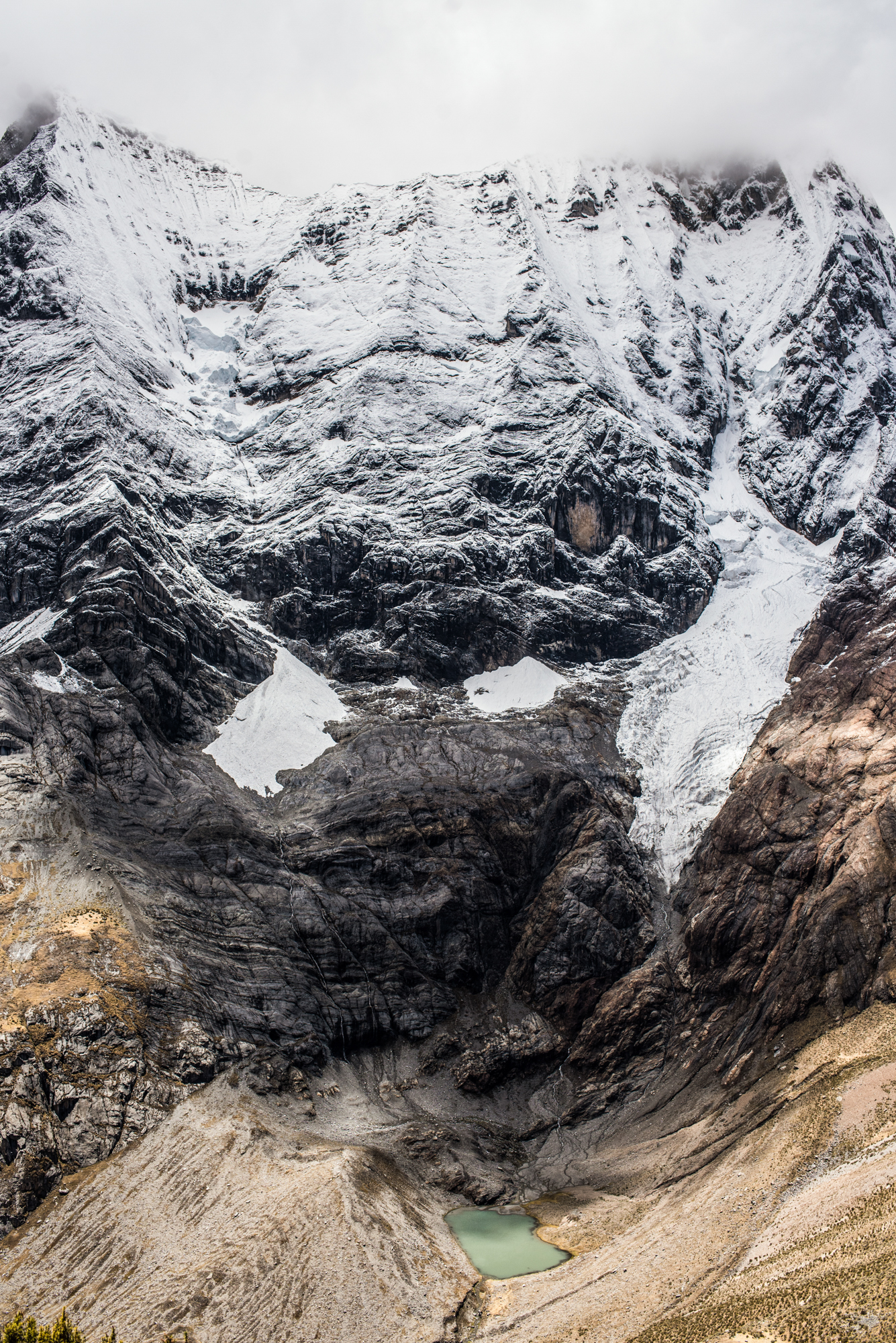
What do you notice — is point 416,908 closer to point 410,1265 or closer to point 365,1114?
point 365,1114

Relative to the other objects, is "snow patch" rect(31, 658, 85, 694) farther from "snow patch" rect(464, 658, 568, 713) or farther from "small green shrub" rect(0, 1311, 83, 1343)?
"small green shrub" rect(0, 1311, 83, 1343)

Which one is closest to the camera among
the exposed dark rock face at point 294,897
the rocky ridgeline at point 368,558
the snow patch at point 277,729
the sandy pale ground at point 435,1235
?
the sandy pale ground at point 435,1235

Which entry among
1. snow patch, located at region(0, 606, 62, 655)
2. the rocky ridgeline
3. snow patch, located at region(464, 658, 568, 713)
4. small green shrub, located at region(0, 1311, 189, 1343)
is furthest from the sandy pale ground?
snow patch, located at region(0, 606, 62, 655)

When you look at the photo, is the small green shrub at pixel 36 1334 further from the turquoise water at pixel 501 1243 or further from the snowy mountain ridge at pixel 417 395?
the snowy mountain ridge at pixel 417 395

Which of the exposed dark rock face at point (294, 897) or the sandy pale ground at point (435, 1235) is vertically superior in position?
the exposed dark rock face at point (294, 897)

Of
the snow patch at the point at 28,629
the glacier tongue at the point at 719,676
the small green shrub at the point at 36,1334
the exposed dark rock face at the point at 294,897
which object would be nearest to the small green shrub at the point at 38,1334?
the small green shrub at the point at 36,1334

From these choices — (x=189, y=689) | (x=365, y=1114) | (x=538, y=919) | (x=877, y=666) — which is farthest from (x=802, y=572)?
(x=365, y=1114)

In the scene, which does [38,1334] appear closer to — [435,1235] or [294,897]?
[435,1235]
